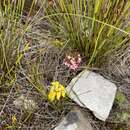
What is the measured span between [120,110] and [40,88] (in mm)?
448

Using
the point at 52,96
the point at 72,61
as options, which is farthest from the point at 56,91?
the point at 72,61

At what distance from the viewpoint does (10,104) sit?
1.68 meters

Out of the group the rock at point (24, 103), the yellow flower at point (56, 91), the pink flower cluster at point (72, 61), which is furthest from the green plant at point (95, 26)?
the rock at point (24, 103)

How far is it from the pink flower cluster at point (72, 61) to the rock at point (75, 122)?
0.23 metres

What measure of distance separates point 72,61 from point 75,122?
312mm

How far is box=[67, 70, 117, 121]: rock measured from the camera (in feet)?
5.48

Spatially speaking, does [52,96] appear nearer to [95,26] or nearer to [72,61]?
[72,61]

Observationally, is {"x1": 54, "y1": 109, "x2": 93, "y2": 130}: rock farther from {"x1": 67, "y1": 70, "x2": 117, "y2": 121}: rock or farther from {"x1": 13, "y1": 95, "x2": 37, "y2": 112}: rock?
{"x1": 13, "y1": 95, "x2": 37, "y2": 112}: rock

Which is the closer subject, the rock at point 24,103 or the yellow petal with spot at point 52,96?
the yellow petal with spot at point 52,96

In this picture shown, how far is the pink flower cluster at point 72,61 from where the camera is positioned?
5.47 ft

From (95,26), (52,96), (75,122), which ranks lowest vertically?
(75,122)

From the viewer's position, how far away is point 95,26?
167 centimetres

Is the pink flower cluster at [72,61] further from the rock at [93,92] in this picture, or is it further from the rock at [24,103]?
the rock at [24,103]

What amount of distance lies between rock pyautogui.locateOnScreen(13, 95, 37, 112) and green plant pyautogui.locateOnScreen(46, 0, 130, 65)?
0.37m
